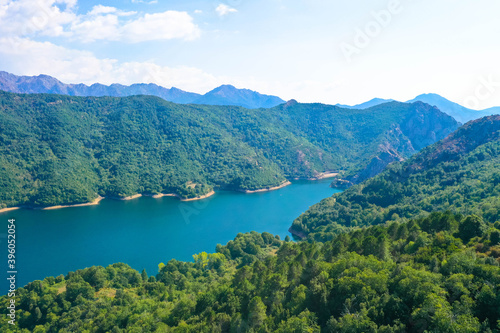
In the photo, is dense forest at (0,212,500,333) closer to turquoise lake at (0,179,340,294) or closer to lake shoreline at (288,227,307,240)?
turquoise lake at (0,179,340,294)

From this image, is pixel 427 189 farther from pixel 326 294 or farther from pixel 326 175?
pixel 326 175

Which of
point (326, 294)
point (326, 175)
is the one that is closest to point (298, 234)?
point (326, 294)

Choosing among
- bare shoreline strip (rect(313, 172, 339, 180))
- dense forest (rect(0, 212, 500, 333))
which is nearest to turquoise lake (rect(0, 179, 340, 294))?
dense forest (rect(0, 212, 500, 333))

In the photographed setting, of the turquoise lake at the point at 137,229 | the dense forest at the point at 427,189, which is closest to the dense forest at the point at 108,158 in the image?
the turquoise lake at the point at 137,229

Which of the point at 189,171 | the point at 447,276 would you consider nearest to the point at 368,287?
the point at 447,276

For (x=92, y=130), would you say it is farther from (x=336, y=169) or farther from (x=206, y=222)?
(x=336, y=169)

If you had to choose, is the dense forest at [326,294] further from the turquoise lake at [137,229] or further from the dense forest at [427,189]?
the dense forest at [427,189]
